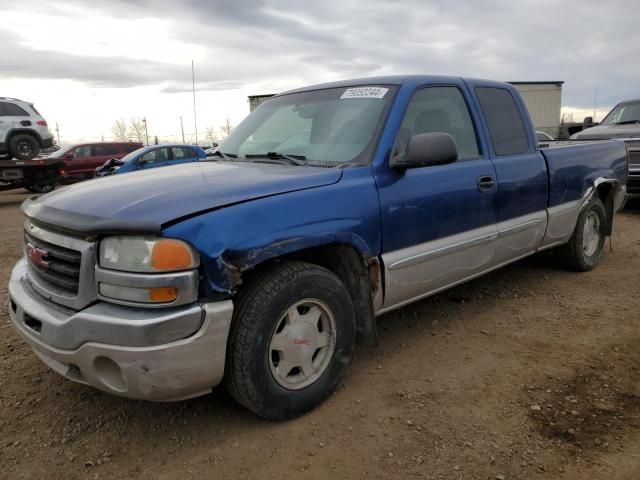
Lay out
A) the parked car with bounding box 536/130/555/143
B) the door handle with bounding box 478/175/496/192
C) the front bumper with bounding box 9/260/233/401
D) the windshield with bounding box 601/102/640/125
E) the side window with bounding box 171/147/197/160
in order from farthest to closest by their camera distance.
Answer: the side window with bounding box 171/147/197/160 < the windshield with bounding box 601/102/640/125 < the parked car with bounding box 536/130/555/143 < the door handle with bounding box 478/175/496/192 < the front bumper with bounding box 9/260/233/401

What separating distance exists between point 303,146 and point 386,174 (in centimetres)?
62

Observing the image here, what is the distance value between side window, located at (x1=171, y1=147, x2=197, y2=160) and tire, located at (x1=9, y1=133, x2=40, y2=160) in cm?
462

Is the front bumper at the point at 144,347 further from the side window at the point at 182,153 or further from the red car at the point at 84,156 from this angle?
the red car at the point at 84,156

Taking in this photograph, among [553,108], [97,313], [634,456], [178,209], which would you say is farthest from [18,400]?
[553,108]

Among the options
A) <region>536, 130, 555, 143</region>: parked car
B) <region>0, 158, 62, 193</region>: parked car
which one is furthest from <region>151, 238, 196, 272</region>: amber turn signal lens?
<region>0, 158, 62, 193</region>: parked car

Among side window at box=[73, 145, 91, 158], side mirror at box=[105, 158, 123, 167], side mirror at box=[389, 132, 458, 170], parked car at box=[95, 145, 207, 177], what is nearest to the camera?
side mirror at box=[389, 132, 458, 170]

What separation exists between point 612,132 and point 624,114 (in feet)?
4.08

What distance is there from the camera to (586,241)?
528 centimetres

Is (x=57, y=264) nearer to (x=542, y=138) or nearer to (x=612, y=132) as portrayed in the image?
(x=542, y=138)

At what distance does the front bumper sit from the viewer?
2168mm

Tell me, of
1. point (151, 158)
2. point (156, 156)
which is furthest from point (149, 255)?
point (156, 156)

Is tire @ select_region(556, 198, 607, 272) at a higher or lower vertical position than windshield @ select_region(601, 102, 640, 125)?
lower

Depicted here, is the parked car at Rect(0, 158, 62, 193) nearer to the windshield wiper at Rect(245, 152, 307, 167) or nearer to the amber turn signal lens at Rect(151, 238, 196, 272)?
the windshield wiper at Rect(245, 152, 307, 167)

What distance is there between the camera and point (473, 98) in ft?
12.8
